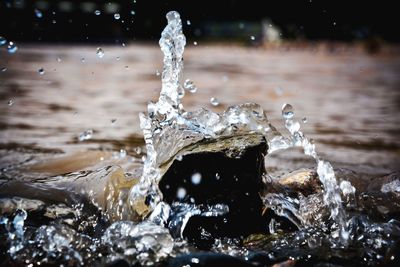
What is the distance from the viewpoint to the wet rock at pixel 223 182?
85.8 inches

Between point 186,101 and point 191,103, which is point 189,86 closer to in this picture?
point 191,103

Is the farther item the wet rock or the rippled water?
the wet rock

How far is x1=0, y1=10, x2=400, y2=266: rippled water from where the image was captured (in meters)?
1.93

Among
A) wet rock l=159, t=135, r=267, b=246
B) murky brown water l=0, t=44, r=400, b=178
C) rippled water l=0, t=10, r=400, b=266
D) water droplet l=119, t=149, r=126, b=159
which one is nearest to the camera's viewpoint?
rippled water l=0, t=10, r=400, b=266

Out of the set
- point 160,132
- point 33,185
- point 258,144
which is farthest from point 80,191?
point 258,144

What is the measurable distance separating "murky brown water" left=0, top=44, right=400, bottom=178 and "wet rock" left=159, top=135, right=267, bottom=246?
106 cm

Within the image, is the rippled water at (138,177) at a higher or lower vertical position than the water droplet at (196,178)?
lower

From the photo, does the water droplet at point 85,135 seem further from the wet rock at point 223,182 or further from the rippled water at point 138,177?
the wet rock at point 223,182

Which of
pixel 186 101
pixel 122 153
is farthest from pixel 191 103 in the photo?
pixel 122 153

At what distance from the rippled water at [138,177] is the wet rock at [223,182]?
0.13 feet

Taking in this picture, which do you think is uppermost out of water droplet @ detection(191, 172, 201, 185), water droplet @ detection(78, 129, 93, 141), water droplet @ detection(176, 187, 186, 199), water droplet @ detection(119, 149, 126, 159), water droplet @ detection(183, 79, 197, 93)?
water droplet @ detection(183, 79, 197, 93)

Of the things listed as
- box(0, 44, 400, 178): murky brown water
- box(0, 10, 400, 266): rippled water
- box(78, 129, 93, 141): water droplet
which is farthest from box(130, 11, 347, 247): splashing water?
box(78, 129, 93, 141): water droplet

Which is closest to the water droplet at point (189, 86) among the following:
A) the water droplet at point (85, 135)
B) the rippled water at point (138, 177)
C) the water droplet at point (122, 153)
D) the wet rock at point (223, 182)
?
the rippled water at point (138, 177)

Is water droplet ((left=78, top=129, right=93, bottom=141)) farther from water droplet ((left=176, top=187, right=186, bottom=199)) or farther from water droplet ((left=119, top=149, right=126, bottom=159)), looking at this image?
water droplet ((left=176, top=187, right=186, bottom=199))
